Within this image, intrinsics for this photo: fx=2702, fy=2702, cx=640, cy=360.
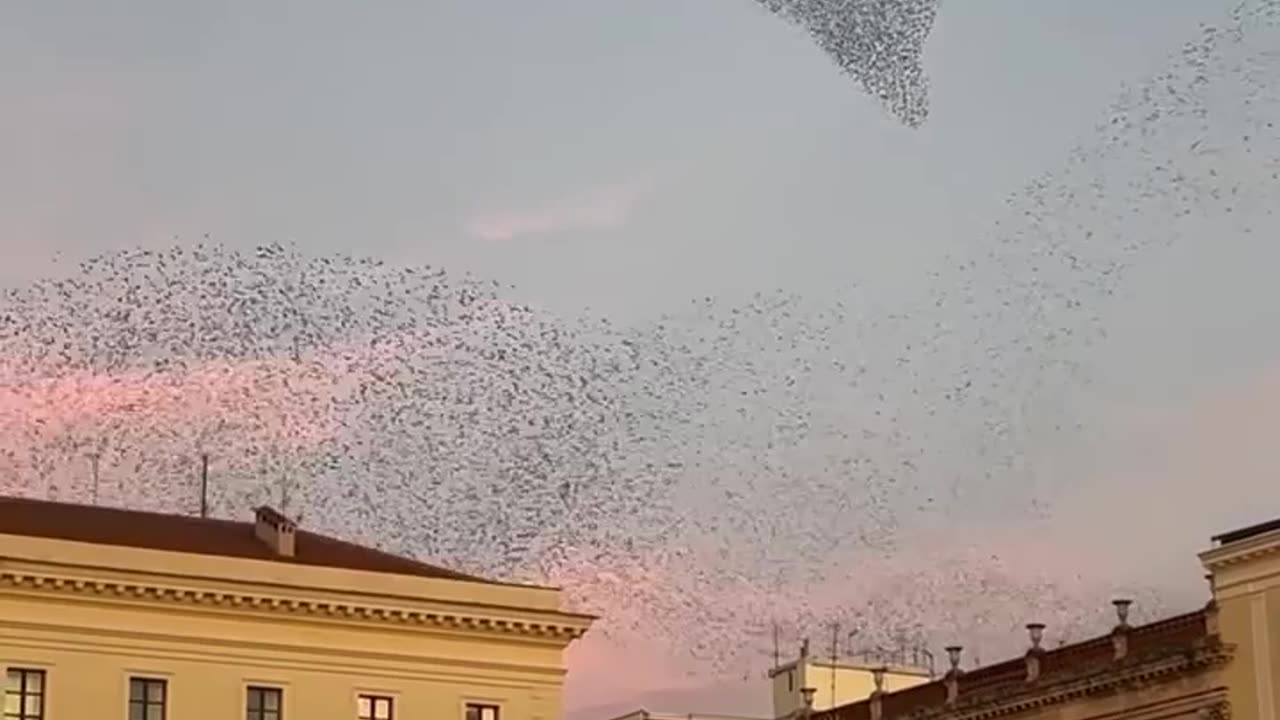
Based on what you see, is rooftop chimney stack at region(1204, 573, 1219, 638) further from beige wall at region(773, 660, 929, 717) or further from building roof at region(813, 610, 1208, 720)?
beige wall at region(773, 660, 929, 717)

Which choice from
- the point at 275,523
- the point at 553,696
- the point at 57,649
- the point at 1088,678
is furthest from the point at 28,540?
the point at 1088,678

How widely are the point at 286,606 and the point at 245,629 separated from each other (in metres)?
0.95

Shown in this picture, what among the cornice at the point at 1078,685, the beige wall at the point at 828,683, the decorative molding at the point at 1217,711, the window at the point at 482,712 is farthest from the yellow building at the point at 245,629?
the beige wall at the point at 828,683

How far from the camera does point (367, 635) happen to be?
5625 cm

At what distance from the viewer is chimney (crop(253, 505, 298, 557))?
57938 mm

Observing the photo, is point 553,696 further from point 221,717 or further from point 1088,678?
point 1088,678

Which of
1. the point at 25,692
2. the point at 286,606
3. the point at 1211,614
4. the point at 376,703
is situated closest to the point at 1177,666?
the point at 1211,614

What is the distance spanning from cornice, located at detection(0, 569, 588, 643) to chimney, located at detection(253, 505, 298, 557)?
2.56 meters

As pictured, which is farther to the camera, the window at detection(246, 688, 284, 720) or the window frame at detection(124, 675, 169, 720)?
the window at detection(246, 688, 284, 720)

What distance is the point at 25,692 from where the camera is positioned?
5244 cm

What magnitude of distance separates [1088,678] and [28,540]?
25.5 meters

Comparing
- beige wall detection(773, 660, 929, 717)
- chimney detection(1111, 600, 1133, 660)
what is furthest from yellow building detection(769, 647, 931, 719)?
chimney detection(1111, 600, 1133, 660)

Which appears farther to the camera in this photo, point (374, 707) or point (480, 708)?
point (480, 708)

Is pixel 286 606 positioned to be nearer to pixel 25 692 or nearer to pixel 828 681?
pixel 25 692
